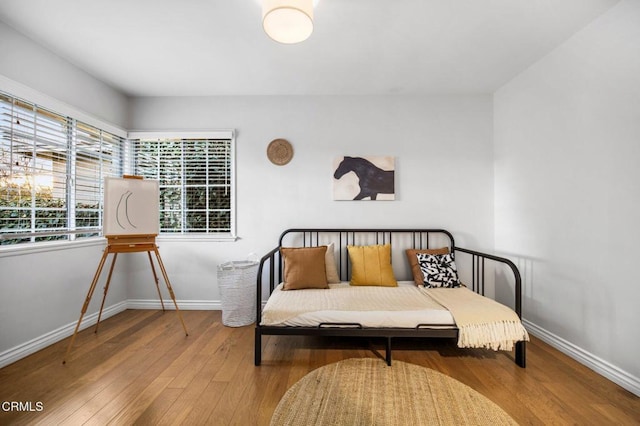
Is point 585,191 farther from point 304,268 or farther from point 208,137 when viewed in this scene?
point 208,137

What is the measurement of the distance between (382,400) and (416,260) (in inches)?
59.4

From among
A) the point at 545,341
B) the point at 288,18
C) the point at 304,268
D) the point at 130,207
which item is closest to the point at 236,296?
the point at 304,268

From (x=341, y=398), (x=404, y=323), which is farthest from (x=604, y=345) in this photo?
(x=341, y=398)

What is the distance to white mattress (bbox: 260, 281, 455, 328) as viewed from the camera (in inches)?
77.6

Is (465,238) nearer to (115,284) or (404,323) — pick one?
(404,323)

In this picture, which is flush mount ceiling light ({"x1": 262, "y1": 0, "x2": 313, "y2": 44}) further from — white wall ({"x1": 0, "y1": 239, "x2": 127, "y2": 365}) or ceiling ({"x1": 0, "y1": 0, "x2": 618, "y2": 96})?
white wall ({"x1": 0, "y1": 239, "x2": 127, "y2": 365})

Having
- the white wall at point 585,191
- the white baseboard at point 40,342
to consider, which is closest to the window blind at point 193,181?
the white baseboard at point 40,342

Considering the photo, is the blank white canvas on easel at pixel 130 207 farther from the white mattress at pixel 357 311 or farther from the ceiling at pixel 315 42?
the white mattress at pixel 357 311

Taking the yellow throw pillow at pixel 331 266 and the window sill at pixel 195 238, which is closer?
the yellow throw pillow at pixel 331 266

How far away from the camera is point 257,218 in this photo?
124 inches

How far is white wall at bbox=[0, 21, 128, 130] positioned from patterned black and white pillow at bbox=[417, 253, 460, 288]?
142 inches

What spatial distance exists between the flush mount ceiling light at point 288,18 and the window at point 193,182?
1.73 metres

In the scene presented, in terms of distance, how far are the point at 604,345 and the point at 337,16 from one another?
9.62ft

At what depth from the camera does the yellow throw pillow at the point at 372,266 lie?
8.79 feet
